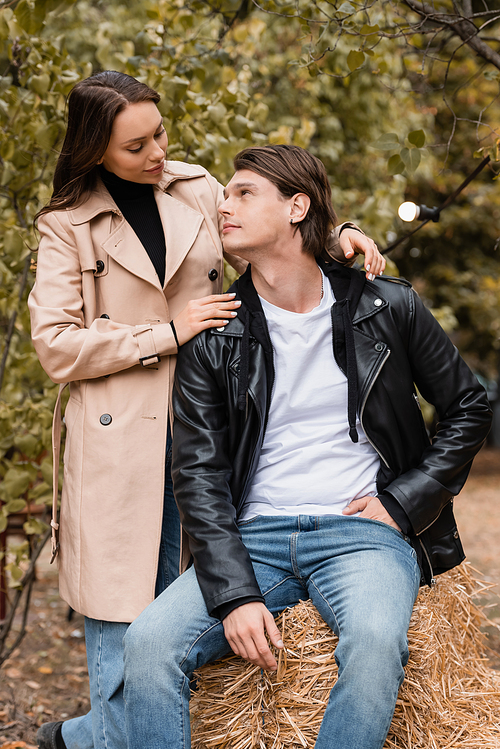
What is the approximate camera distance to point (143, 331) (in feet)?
8.34

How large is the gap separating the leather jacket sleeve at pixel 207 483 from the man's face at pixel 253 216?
375 millimetres

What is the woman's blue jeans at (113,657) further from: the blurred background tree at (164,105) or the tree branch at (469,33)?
the tree branch at (469,33)

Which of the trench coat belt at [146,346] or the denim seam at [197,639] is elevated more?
the trench coat belt at [146,346]

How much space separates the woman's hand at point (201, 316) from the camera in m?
2.53

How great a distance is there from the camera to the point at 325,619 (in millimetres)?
2301

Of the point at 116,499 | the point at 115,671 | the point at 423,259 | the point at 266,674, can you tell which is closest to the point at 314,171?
the point at 116,499

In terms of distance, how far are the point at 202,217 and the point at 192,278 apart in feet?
0.78

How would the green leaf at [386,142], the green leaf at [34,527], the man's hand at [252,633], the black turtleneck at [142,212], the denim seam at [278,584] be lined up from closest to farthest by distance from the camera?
the man's hand at [252,633], the denim seam at [278,584], the black turtleneck at [142,212], the green leaf at [386,142], the green leaf at [34,527]

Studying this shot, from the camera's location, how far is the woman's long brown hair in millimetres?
2482

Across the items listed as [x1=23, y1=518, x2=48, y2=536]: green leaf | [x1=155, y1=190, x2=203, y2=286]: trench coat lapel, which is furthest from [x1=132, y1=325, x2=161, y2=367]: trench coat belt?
[x1=23, y1=518, x2=48, y2=536]: green leaf

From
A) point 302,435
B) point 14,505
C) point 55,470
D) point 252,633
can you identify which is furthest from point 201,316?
point 14,505

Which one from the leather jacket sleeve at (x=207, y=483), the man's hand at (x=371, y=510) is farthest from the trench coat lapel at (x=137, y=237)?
the man's hand at (x=371, y=510)

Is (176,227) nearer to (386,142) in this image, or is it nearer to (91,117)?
(91,117)

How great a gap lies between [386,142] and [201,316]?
1.15 metres
